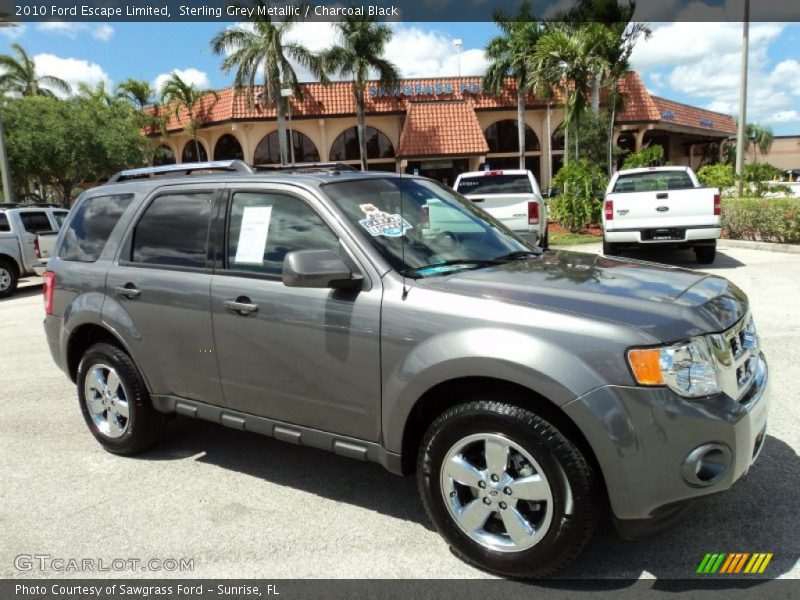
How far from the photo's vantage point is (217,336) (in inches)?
143

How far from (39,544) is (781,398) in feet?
16.4

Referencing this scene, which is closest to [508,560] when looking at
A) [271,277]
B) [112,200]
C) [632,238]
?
[271,277]

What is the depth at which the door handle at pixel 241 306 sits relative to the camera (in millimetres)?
3465

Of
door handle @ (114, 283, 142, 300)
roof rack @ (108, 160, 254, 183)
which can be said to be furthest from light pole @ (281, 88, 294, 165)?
door handle @ (114, 283, 142, 300)

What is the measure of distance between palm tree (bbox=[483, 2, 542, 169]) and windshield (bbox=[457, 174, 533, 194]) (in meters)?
17.5

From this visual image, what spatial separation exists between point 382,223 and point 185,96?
3490 cm

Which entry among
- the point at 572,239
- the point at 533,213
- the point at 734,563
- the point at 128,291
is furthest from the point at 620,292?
the point at 572,239

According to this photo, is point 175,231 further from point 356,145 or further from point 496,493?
point 356,145

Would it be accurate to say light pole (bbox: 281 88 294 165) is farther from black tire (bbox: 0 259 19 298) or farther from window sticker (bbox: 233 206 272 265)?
window sticker (bbox: 233 206 272 265)

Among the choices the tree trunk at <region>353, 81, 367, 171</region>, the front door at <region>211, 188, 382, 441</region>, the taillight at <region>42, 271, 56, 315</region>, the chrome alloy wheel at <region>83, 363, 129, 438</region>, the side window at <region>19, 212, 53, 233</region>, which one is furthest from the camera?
the tree trunk at <region>353, 81, 367, 171</region>

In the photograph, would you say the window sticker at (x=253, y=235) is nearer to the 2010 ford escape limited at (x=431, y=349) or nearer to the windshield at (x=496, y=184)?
the 2010 ford escape limited at (x=431, y=349)

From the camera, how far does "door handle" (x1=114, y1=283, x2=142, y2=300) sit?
13.2ft

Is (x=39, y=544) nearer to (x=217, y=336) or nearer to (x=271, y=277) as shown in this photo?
(x=217, y=336)

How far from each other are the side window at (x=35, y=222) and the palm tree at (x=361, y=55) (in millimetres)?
19921
